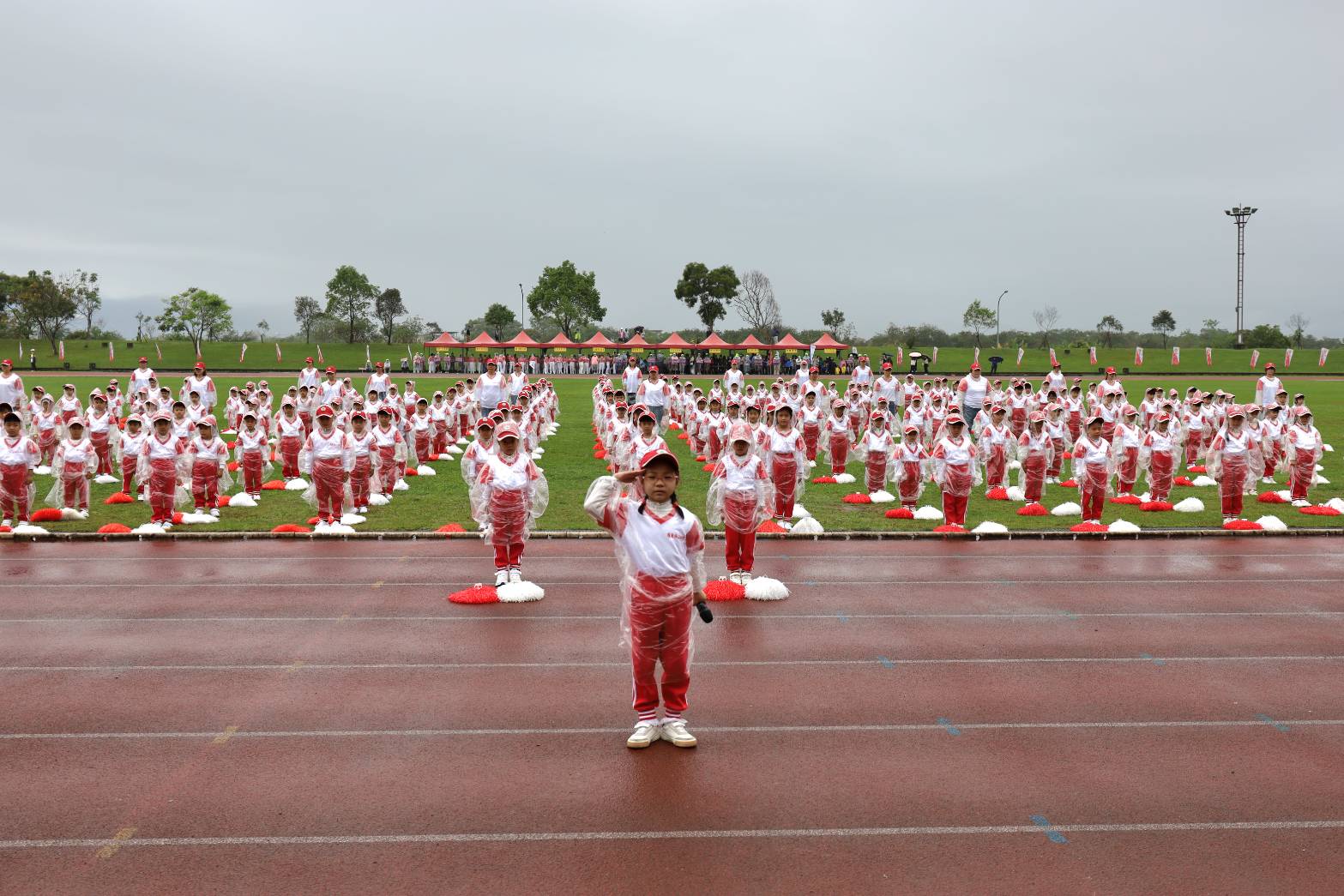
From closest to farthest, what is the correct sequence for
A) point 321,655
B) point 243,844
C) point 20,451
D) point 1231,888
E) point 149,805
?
1. point 1231,888
2. point 243,844
3. point 149,805
4. point 321,655
5. point 20,451

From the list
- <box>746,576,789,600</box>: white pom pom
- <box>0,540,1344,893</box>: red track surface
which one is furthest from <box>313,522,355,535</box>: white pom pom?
<box>746,576,789,600</box>: white pom pom

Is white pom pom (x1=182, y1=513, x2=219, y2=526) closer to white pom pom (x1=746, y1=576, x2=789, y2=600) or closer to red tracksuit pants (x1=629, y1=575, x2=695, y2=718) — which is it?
white pom pom (x1=746, y1=576, x2=789, y2=600)

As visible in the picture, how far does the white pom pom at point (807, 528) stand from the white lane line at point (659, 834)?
8142 mm

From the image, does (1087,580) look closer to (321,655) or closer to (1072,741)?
(1072,741)

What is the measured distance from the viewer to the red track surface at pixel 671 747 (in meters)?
4.79

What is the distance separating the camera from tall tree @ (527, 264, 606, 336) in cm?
8881

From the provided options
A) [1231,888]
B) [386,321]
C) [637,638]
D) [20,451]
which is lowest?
[1231,888]

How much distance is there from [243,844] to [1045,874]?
4124mm

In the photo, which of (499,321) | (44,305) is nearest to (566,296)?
(499,321)

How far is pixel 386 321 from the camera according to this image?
9994 centimetres

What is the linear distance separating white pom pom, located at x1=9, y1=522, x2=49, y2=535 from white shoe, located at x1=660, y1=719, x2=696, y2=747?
9.78 m

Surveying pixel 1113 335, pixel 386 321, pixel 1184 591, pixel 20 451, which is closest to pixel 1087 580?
pixel 1184 591

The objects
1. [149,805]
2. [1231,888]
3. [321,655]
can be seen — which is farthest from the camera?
[321,655]

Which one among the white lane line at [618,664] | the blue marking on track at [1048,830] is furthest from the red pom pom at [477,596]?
the blue marking on track at [1048,830]
